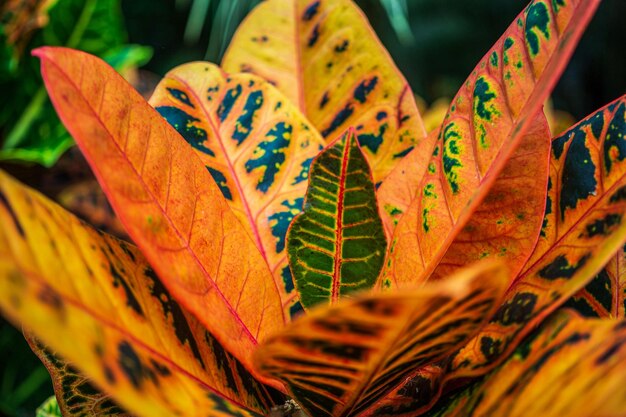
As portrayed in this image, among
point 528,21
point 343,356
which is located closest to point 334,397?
point 343,356

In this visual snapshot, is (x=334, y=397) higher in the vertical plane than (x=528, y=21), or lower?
lower

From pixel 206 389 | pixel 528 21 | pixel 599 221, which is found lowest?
pixel 206 389

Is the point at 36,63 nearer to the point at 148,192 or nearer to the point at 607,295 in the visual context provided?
the point at 148,192

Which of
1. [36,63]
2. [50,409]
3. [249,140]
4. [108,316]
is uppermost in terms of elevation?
[36,63]

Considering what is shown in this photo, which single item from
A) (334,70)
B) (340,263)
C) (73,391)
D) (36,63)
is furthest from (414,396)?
(36,63)

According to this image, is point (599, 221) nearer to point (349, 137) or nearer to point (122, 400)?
point (349, 137)

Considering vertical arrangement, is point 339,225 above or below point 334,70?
below

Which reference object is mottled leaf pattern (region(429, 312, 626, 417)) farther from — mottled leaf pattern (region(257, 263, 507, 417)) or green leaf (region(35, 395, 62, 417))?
green leaf (region(35, 395, 62, 417))

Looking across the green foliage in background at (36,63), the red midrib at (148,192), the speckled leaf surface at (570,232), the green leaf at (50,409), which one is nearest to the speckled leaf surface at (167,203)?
the red midrib at (148,192)
